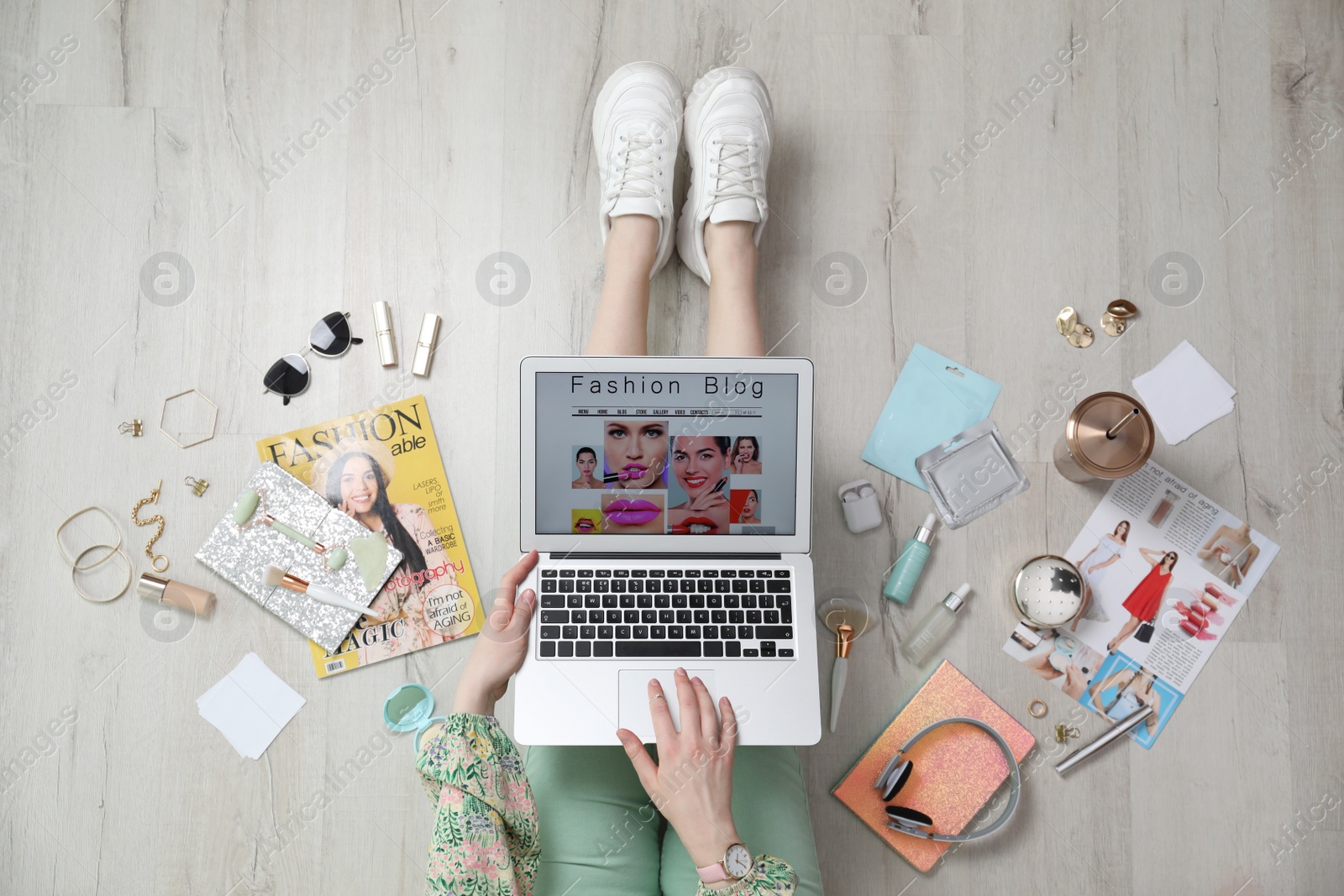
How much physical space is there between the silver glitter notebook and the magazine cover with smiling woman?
15mm

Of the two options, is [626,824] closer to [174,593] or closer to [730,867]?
[730,867]

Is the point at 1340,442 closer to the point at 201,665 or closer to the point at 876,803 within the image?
the point at 876,803

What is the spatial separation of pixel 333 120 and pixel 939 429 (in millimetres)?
1150

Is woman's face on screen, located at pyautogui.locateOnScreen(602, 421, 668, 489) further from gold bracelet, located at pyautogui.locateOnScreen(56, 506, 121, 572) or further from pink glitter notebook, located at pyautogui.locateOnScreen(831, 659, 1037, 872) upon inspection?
gold bracelet, located at pyautogui.locateOnScreen(56, 506, 121, 572)

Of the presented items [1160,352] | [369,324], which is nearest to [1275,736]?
[1160,352]

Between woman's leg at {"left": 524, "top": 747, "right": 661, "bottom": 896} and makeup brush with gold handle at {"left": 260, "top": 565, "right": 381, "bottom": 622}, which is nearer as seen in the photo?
woman's leg at {"left": 524, "top": 747, "right": 661, "bottom": 896}

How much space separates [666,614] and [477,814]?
1.07 ft

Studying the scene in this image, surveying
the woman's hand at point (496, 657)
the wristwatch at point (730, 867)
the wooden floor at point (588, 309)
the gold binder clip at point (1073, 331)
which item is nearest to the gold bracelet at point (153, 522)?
the wooden floor at point (588, 309)

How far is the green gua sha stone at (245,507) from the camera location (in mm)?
1261

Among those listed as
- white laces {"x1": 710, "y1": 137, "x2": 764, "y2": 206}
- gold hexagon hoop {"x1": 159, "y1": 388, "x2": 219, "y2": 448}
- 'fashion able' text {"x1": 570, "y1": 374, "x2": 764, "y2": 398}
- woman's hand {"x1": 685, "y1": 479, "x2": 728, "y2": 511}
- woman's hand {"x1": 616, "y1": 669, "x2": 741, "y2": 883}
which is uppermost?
white laces {"x1": 710, "y1": 137, "x2": 764, "y2": 206}

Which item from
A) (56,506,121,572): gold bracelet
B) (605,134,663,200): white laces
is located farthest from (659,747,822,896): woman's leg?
(56,506,121,572): gold bracelet

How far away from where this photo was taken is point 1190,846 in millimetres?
1250

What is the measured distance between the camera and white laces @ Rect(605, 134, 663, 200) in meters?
1.28

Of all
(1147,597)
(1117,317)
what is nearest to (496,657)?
(1147,597)
